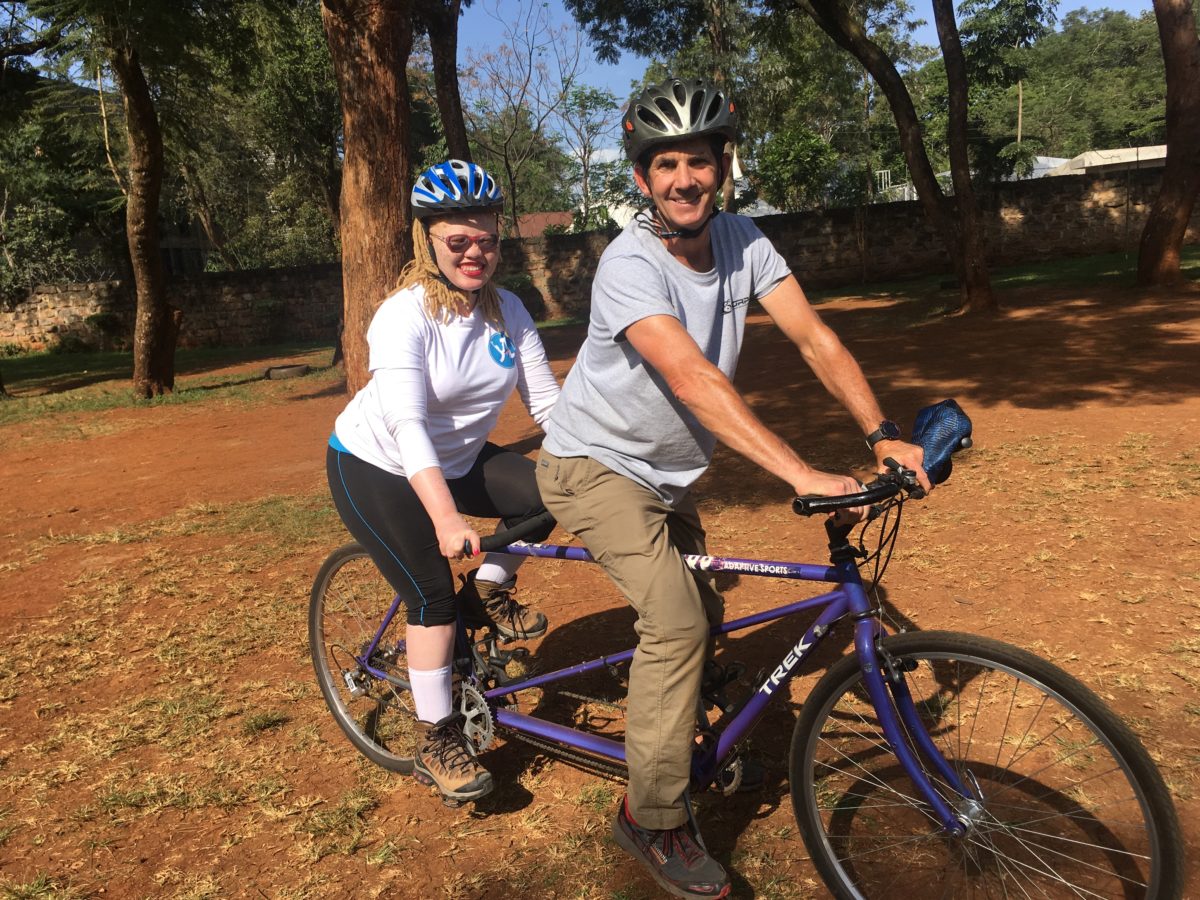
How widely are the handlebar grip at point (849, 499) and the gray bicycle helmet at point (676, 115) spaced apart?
1021 millimetres

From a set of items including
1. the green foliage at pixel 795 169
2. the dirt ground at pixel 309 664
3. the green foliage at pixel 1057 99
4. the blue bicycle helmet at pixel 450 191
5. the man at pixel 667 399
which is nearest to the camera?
the man at pixel 667 399

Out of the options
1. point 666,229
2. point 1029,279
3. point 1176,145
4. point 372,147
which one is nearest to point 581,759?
point 666,229

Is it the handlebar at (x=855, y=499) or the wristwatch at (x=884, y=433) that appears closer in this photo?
the handlebar at (x=855, y=499)

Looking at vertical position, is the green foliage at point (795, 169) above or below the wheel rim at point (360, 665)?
above

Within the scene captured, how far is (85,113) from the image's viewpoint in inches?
750

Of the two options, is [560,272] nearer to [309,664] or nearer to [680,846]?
[309,664]

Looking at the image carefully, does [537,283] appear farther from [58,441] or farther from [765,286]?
[765,286]

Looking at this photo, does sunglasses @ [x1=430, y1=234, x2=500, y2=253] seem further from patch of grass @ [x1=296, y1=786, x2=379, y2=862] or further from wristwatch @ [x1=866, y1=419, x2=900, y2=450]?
patch of grass @ [x1=296, y1=786, x2=379, y2=862]

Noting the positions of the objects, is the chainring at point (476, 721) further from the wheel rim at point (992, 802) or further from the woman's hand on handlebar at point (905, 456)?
the woman's hand on handlebar at point (905, 456)

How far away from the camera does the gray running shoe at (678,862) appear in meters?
2.57

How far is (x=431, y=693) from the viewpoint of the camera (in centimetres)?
315

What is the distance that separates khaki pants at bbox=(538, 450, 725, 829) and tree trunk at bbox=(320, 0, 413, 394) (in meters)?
5.51

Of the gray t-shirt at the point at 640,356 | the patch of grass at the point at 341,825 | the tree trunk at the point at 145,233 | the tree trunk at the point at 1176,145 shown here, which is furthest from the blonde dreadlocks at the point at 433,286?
the tree trunk at the point at 1176,145

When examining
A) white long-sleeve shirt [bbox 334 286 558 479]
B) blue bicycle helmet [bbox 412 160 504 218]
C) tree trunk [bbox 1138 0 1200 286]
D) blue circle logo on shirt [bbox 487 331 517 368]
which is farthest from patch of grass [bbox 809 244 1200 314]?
blue bicycle helmet [bbox 412 160 504 218]
